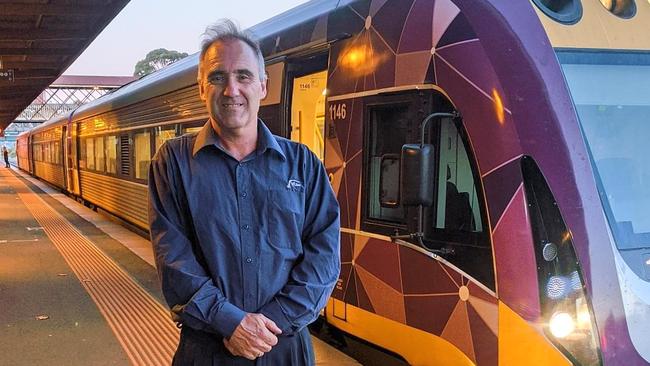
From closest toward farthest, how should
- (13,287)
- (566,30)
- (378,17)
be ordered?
1. (566,30)
2. (378,17)
3. (13,287)

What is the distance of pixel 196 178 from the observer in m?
2.04

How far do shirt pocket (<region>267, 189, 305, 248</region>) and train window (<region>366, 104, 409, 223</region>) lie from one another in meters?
1.62

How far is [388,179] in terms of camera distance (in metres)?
3.88

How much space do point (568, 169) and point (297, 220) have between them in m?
1.49

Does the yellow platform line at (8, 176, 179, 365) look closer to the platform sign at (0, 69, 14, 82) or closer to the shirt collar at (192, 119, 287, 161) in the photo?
the shirt collar at (192, 119, 287, 161)

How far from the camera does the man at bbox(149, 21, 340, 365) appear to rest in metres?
1.96

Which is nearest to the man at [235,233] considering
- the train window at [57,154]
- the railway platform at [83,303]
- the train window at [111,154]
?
the railway platform at [83,303]

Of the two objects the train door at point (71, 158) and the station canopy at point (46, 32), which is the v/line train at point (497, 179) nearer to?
the station canopy at point (46, 32)

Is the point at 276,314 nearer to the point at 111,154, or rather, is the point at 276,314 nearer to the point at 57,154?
the point at 111,154

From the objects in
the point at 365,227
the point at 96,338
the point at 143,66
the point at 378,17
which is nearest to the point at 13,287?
the point at 96,338

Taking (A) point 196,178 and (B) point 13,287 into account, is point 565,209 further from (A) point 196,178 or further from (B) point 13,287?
(B) point 13,287

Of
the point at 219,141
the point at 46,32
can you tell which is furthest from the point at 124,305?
the point at 46,32

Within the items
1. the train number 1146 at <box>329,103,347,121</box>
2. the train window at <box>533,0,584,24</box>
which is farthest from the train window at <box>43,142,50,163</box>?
the train window at <box>533,0,584,24</box>

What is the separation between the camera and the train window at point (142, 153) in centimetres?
1015
